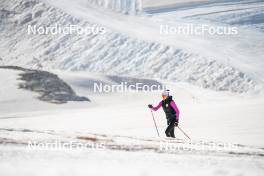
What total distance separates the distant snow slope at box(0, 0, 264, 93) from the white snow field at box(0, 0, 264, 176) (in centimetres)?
10

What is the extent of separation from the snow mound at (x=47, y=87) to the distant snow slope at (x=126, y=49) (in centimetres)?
1213

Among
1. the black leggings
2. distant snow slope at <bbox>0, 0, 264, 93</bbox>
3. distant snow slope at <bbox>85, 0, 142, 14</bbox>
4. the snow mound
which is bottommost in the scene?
the black leggings

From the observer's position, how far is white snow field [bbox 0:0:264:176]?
29.8 feet

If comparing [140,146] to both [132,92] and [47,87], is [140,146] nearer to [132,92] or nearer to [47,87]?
[47,87]

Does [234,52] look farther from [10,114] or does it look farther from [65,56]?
[10,114]

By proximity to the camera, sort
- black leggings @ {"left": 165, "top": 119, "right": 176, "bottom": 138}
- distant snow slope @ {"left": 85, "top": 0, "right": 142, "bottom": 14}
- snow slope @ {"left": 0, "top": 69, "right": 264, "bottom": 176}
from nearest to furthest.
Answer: snow slope @ {"left": 0, "top": 69, "right": 264, "bottom": 176} → black leggings @ {"left": 165, "top": 119, "right": 176, "bottom": 138} → distant snow slope @ {"left": 85, "top": 0, "right": 142, "bottom": 14}

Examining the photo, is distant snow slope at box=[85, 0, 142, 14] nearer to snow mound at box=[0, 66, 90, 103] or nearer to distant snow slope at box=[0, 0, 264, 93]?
distant snow slope at box=[0, 0, 264, 93]

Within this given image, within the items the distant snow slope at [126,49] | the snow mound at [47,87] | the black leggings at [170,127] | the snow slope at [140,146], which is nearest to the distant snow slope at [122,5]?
the distant snow slope at [126,49]

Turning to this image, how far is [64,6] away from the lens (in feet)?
173

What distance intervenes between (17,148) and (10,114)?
562 inches

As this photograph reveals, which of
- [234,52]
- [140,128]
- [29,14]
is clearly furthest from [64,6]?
[140,128]

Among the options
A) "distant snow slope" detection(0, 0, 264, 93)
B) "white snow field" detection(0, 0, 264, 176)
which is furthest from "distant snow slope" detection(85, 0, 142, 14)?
"distant snow slope" detection(0, 0, 264, 93)

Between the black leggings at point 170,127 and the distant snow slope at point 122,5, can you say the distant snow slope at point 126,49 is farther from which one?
the black leggings at point 170,127

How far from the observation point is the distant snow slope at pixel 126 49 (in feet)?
127
